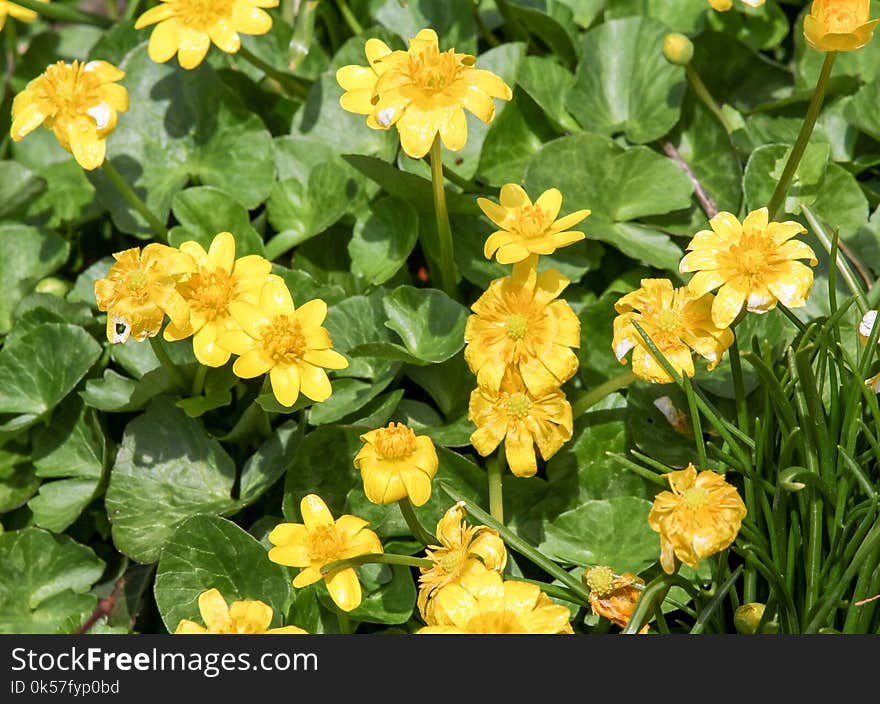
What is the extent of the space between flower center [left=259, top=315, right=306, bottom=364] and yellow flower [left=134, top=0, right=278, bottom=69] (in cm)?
47

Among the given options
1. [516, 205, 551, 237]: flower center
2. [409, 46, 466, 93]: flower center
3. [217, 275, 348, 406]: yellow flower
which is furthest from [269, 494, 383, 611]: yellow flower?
[409, 46, 466, 93]: flower center

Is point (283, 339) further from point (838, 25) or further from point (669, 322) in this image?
point (838, 25)

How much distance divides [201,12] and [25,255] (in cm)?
47

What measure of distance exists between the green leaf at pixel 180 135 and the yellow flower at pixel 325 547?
682 millimetres

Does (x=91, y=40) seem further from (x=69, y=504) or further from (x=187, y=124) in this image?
(x=69, y=504)

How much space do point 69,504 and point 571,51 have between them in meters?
1.02

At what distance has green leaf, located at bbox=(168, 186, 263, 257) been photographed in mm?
1512

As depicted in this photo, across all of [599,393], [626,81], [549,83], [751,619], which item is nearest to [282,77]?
[549,83]

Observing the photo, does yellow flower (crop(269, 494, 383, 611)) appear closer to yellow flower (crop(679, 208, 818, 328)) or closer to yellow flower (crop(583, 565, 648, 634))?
yellow flower (crop(583, 565, 648, 634))

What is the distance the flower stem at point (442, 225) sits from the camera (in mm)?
1277

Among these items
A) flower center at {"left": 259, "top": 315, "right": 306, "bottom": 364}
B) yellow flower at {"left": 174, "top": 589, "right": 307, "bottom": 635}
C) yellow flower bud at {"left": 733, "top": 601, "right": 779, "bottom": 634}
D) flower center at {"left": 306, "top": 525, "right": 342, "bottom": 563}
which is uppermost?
flower center at {"left": 259, "top": 315, "right": 306, "bottom": 364}

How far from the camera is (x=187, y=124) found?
164cm

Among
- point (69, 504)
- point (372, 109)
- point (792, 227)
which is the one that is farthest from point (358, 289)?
point (792, 227)

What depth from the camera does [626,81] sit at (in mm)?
1633
